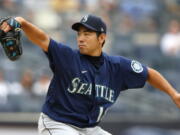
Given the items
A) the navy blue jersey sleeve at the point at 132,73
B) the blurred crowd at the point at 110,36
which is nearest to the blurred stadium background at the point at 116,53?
the blurred crowd at the point at 110,36

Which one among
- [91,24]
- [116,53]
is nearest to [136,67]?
[91,24]

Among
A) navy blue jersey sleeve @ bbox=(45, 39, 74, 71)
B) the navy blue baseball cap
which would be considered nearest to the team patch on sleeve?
the navy blue baseball cap

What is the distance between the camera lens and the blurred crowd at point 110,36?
1073cm

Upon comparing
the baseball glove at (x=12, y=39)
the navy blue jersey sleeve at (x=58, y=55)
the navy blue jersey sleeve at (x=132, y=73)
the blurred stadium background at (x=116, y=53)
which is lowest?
the blurred stadium background at (x=116, y=53)

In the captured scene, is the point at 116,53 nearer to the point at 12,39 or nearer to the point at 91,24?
the point at 91,24

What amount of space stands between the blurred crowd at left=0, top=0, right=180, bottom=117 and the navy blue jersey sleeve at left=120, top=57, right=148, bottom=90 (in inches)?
167

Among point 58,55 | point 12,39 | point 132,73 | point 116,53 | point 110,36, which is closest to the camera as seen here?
point 12,39

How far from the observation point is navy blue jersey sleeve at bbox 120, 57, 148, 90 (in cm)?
598

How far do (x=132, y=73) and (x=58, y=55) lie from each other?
834 millimetres

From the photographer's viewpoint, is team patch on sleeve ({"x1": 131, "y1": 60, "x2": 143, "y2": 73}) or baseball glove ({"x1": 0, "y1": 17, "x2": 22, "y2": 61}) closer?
baseball glove ({"x1": 0, "y1": 17, "x2": 22, "y2": 61})

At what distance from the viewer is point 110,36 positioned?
1264 centimetres

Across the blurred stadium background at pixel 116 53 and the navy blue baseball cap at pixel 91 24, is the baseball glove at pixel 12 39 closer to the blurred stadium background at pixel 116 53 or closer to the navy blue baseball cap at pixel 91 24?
the navy blue baseball cap at pixel 91 24

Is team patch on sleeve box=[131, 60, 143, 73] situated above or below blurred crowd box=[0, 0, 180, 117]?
above

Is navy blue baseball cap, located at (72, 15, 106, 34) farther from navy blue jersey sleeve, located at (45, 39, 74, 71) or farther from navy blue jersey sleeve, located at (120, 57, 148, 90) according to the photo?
navy blue jersey sleeve, located at (120, 57, 148, 90)
